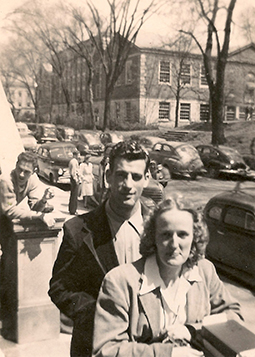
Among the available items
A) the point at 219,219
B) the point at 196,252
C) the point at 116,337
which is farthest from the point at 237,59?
the point at 116,337

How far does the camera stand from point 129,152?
224 cm

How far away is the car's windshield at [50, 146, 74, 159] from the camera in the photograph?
9.09 feet

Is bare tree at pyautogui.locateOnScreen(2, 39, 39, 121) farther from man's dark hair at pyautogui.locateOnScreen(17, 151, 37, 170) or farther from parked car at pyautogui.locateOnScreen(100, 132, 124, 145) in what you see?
parked car at pyautogui.locateOnScreen(100, 132, 124, 145)

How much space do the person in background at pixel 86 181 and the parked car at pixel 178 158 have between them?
0.42m

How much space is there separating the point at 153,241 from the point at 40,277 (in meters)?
1.38

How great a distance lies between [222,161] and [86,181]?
0.83 m

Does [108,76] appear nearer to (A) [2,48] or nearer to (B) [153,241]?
(A) [2,48]

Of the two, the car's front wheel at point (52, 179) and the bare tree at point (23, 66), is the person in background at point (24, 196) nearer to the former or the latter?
the car's front wheel at point (52, 179)


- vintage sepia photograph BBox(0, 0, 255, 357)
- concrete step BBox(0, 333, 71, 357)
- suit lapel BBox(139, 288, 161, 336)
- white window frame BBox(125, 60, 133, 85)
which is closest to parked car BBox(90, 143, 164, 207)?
vintage sepia photograph BBox(0, 0, 255, 357)

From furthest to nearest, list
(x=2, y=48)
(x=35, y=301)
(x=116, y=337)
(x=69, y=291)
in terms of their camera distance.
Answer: (x=35, y=301)
(x=2, y=48)
(x=69, y=291)
(x=116, y=337)

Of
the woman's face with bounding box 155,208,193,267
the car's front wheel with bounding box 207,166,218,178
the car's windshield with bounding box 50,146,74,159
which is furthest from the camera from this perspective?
the car's windshield with bounding box 50,146,74,159

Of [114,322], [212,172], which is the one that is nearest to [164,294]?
[114,322]

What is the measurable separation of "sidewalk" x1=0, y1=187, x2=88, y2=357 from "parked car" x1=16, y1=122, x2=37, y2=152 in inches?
13.2

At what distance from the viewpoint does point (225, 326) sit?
1.99 metres
